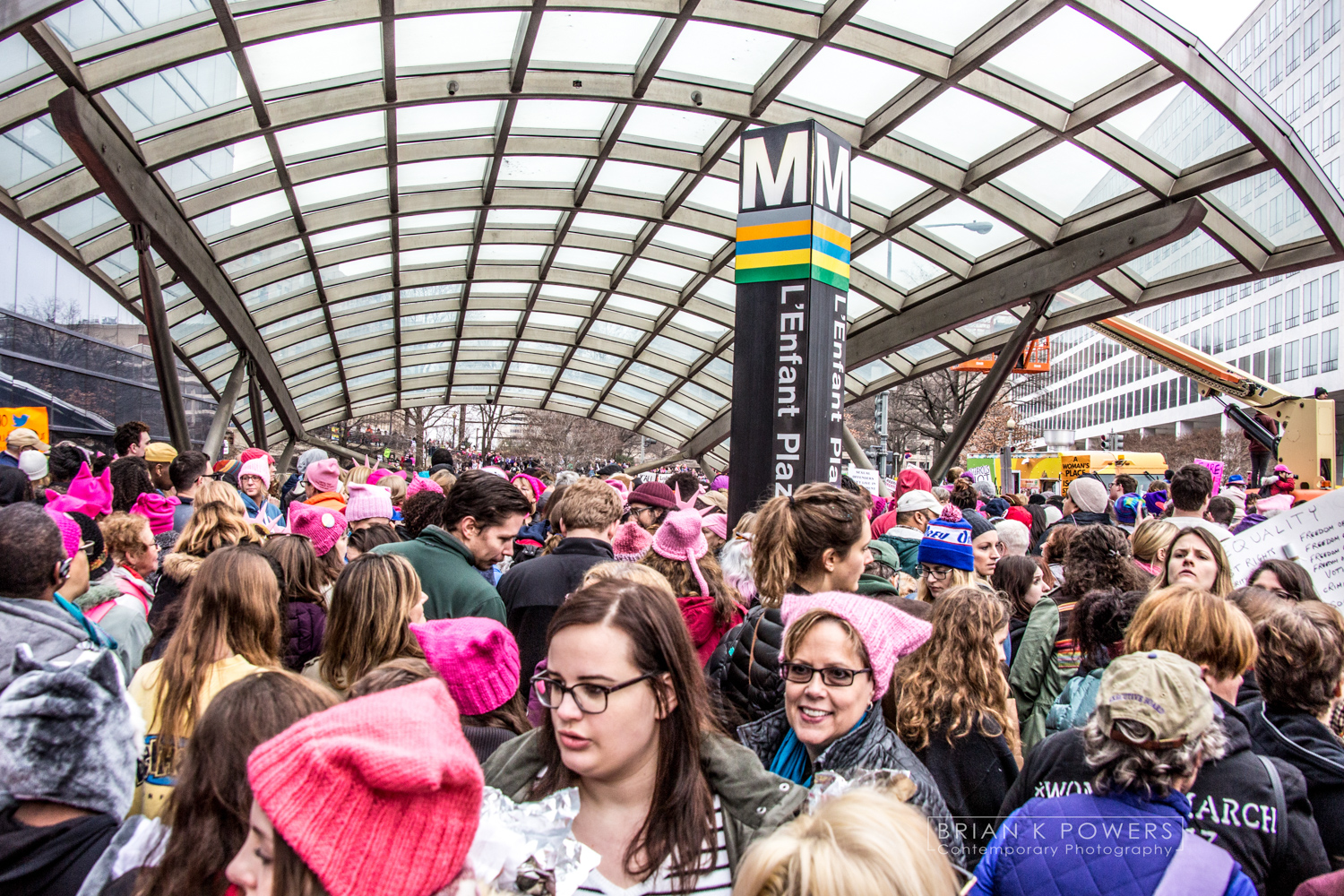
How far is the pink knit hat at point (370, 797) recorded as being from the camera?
1407 millimetres

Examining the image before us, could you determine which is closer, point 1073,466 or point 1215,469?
point 1215,469

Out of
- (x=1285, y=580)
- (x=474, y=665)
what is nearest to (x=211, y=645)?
(x=474, y=665)

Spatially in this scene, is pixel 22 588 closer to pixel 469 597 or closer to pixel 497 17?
pixel 469 597

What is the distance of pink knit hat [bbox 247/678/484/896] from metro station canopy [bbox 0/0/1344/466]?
350 inches

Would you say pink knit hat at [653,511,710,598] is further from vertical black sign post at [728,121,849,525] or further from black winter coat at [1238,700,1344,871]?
black winter coat at [1238,700,1344,871]

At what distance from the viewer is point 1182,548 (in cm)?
436

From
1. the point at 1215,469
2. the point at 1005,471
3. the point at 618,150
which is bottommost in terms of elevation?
the point at 1215,469

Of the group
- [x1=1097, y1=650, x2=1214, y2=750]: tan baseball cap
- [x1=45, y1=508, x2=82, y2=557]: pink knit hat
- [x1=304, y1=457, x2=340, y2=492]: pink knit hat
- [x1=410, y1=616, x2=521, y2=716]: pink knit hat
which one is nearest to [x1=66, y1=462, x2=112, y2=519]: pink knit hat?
[x1=304, y1=457, x2=340, y2=492]: pink knit hat

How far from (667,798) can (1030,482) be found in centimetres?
3016

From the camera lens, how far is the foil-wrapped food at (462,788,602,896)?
1.62 metres

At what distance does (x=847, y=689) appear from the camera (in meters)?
2.44

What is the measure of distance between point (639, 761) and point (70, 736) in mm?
1241

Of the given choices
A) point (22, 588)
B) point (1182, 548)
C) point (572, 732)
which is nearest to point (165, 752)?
point (22, 588)

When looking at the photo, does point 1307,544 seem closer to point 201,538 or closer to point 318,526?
point 318,526
